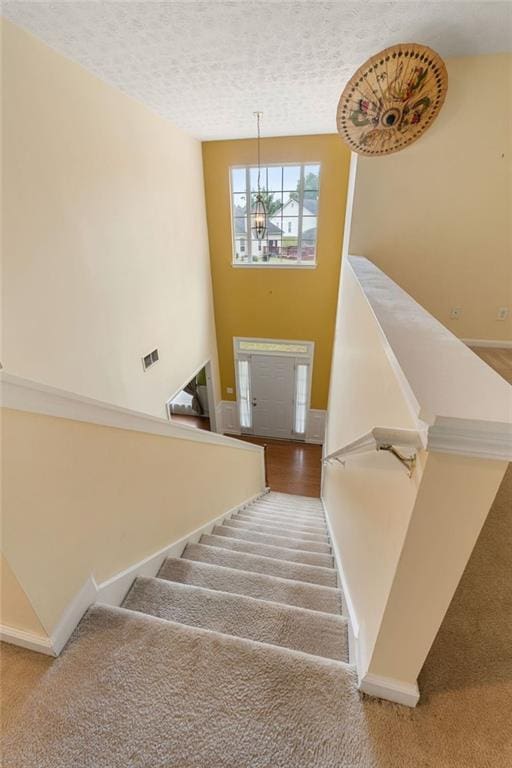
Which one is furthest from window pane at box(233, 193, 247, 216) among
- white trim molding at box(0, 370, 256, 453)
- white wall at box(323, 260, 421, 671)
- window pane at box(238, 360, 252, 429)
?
white trim molding at box(0, 370, 256, 453)

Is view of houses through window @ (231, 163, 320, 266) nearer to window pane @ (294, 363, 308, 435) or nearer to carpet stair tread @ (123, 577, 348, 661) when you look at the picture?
window pane @ (294, 363, 308, 435)

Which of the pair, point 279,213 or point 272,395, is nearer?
point 279,213

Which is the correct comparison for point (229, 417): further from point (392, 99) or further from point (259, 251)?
point (392, 99)

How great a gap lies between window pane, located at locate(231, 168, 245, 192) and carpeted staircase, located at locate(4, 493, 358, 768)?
535 centimetres

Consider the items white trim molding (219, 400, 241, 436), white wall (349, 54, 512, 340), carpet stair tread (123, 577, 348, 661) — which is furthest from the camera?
white trim molding (219, 400, 241, 436)

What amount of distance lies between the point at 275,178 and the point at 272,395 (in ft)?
11.8

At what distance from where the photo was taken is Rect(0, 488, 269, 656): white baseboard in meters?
1.09

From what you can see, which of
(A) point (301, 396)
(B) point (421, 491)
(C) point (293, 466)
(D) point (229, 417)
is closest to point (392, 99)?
(B) point (421, 491)

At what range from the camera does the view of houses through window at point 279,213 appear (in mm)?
4777

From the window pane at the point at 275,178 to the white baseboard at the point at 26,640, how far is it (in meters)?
5.50

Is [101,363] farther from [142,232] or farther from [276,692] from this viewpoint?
[276,692]

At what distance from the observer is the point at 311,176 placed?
4.71 meters

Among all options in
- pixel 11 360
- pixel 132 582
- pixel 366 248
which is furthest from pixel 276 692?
pixel 366 248

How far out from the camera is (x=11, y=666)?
1069 mm
